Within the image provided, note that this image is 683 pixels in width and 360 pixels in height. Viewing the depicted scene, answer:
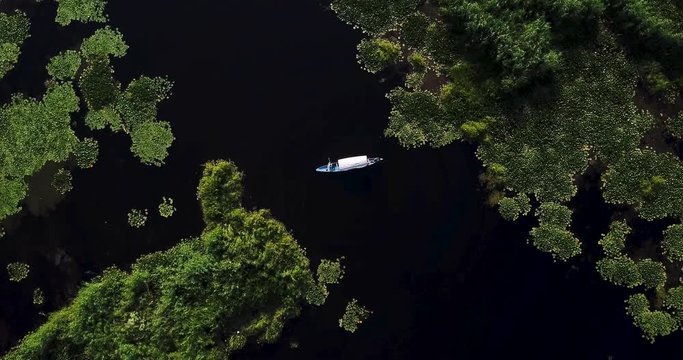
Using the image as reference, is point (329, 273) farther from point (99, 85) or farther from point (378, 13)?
point (99, 85)

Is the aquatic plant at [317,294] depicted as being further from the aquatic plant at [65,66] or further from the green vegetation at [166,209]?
the aquatic plant at [65,66]

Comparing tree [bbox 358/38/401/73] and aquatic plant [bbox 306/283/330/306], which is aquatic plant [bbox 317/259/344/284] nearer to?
aquatic plant [bbox 306/283/330/306]

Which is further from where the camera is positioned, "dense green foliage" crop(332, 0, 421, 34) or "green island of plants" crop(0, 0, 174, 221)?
"dense green foliage" crop(332, 0, 421, 34)

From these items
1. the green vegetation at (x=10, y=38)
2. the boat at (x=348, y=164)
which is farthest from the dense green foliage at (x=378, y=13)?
the green vegetation at (x=10, y=38)

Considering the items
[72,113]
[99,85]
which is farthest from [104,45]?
[72,113]

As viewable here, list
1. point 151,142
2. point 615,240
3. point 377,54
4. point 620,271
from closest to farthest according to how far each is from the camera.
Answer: point 620,271 < point 615,240 < point 151,142 < point 377,54

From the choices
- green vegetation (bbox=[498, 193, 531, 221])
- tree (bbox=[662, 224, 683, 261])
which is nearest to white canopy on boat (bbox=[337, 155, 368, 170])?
green vegetation (bbox=[498, 193, 531, 221])

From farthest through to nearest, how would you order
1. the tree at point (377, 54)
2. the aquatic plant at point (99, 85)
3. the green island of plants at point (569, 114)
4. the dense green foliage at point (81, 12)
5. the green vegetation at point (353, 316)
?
the dense green foliage at point (81, 12), the tree at point (377, 54), the aquatic plant at point (99, 85), the green vegetation at point (353, 316), the green island of plants at point (569, 114)
